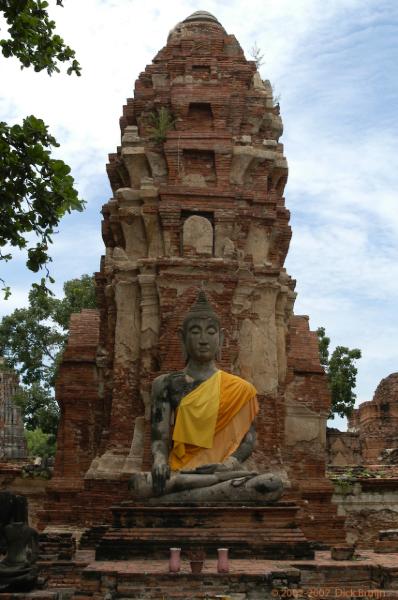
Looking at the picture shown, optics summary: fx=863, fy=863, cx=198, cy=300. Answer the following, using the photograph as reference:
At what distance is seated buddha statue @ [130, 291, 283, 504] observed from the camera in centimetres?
1128

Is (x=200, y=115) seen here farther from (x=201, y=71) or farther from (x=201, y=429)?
(x=201, y=429)

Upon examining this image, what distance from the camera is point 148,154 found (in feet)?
52.8

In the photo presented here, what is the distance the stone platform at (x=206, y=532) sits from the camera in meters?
10.3

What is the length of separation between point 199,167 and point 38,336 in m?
17.1

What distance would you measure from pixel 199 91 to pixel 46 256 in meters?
7.72

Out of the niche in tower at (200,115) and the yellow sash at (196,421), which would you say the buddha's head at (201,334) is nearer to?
the yellow sash at (196,421)

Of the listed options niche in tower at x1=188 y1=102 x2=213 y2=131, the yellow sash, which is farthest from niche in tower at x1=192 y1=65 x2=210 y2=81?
the yellow sash

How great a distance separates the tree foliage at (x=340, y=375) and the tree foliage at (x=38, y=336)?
8.40 meters

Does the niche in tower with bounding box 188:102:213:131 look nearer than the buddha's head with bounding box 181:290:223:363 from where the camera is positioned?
No

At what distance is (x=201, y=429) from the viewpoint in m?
12.0

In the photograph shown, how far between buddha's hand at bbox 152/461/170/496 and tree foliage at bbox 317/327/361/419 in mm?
16886

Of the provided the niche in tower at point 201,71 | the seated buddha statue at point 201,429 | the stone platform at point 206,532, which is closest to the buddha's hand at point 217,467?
the seated buddha statue at point 201,429

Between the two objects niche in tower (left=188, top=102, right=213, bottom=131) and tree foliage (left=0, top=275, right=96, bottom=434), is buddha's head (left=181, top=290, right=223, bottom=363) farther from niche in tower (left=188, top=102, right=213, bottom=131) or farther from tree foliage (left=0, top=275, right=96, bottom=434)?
tree foliage (left=0, top=275, right=96, bottom=434)

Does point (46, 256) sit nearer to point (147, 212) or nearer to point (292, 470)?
point (147, 212)
